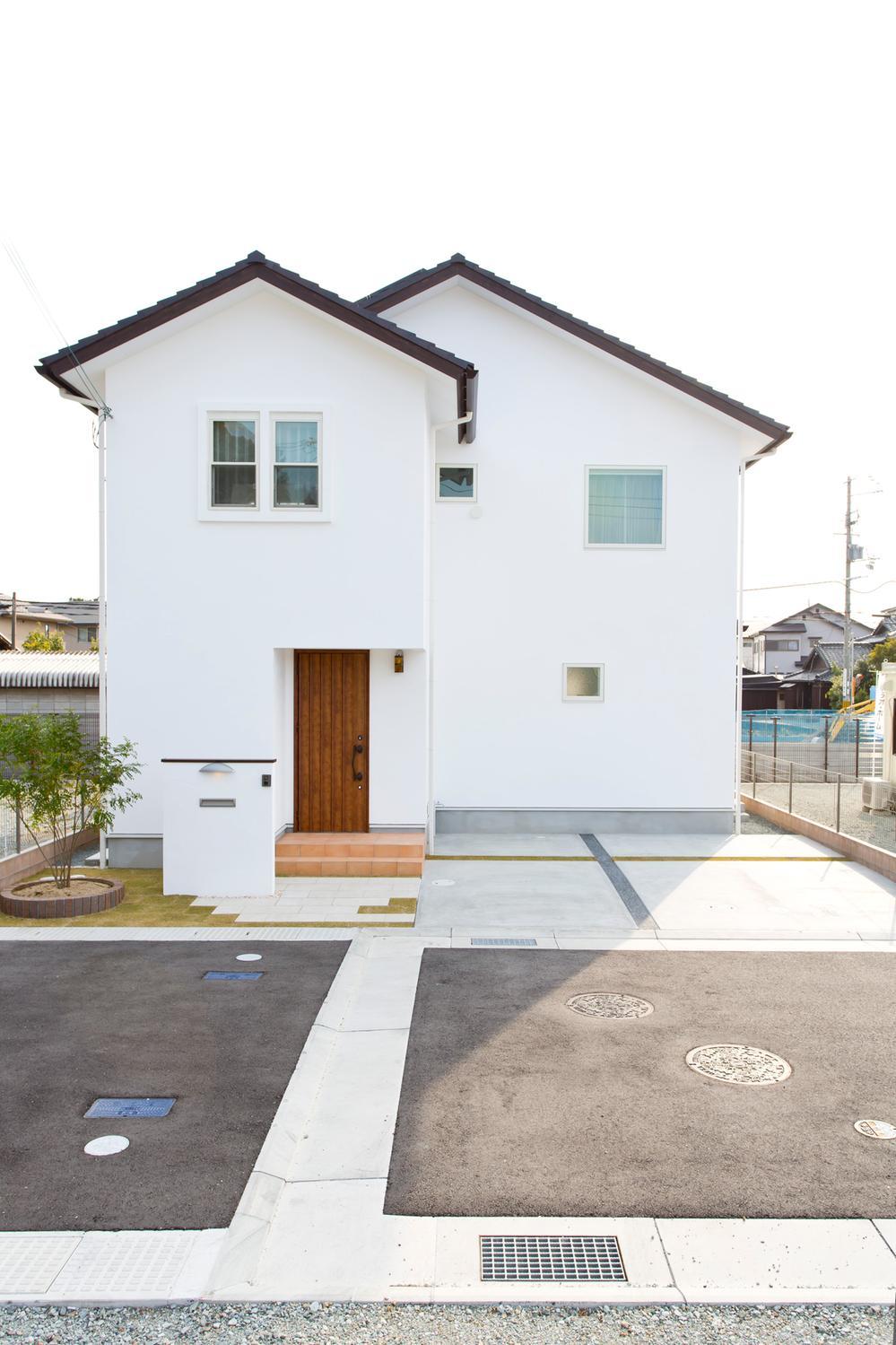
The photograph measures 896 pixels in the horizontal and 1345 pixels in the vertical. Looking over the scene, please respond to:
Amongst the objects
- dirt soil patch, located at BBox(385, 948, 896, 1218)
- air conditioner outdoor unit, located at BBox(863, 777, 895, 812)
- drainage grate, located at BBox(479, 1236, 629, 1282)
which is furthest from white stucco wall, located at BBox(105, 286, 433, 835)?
air conditioner outdoor unit, located at BBox(863, 777, 895, 812)

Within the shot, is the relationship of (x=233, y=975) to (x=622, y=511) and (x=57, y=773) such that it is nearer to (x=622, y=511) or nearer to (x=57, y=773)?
(x=57, y=773)

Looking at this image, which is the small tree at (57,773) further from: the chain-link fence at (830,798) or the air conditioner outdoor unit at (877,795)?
the air conditioner outdoor unit at (877,795)

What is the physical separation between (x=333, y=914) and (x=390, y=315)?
8722 millimetres

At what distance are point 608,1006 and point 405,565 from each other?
5853 mm

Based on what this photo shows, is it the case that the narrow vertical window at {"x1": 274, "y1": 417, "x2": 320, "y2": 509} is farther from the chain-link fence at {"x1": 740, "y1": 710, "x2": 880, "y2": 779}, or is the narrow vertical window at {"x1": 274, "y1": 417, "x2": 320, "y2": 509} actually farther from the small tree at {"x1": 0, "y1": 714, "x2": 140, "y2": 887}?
the chain-link fence at {"x1": 740, "y1": 710, "x2": 880, "y2": 779}

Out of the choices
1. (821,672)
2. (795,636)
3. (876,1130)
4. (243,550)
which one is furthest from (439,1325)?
(795,636)

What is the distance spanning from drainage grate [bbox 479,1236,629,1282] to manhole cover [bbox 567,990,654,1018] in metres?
2.70

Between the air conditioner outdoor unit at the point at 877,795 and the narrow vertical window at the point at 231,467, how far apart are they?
11.4m

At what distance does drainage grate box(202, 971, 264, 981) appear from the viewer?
24.7ft

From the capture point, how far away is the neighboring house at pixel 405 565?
11.2m

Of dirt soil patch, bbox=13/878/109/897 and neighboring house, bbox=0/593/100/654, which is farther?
neighboring house, bbox=0/593/100/654

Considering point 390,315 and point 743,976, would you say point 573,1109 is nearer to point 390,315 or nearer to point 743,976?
point 743,976

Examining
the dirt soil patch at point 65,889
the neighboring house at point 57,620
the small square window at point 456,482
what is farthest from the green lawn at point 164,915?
the neighboring house at point 57,620

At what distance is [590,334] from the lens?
43.7 feet
